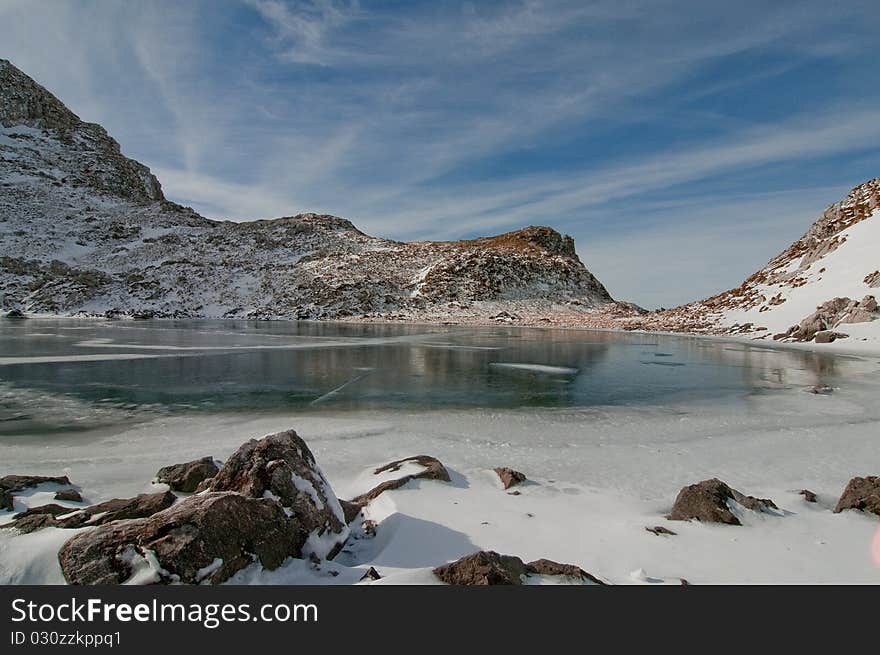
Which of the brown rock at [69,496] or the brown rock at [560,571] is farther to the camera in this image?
the brown rock at [69,496]

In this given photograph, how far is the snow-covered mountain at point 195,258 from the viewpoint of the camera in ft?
206

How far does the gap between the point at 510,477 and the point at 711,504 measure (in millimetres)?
2342

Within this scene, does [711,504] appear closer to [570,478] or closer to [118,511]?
[570,478]

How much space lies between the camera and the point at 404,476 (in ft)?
20.9

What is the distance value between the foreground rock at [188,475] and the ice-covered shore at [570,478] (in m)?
0.53

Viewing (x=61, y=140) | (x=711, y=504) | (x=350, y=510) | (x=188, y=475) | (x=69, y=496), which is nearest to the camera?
(x=711, y=504)

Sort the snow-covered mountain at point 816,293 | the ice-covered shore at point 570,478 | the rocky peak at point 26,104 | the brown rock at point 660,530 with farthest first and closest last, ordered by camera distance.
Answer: the rocky peak at point 26,104, the snow-covered mountain at point 816,293, the brown rock at point 660,530, the ice-covered shore at point 570,478

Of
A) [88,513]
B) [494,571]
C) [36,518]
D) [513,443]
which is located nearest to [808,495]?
[513,443]

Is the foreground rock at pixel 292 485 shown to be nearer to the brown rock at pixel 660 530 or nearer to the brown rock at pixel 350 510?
the brown rock at pixel 350 510

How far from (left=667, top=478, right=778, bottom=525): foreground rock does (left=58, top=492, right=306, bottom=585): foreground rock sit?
13.6 ft

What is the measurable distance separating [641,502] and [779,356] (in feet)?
67.8

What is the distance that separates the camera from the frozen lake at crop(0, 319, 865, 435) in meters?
11.4

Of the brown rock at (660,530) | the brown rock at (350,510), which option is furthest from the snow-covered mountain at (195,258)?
the brown rock at (660,530)
